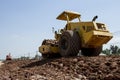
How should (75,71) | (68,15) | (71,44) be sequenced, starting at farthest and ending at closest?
(68,15)
(71,44)
(75,71)

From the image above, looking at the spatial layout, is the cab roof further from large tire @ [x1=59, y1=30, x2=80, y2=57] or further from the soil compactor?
large tire @ [x1=59, y1=30, x2=80, y2=57]

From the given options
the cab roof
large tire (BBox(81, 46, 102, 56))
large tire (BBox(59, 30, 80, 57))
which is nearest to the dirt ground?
large tire (BBox(59, 30, 80, 57))

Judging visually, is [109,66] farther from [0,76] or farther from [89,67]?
[0,76]

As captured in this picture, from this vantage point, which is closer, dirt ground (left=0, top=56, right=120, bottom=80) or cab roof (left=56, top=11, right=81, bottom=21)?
dirt ground (left=0, top=56, right=120, bottom=80)

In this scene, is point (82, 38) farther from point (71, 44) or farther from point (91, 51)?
point (91, 51)

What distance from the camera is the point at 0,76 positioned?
347 inches

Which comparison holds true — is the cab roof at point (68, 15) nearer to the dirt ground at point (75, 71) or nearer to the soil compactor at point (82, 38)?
the soil compactor at point (82, 38)

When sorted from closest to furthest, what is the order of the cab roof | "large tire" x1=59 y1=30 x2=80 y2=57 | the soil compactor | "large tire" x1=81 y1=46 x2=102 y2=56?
the soil compactor → "large tire" x1=59 y1=30 x2=80 y2=57 → "large tire" x1=81 y1=46 x2=102 y2=56 → the cab roof

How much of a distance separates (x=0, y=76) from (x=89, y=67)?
3111 mm

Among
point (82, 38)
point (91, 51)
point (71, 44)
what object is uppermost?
point (82, 38)

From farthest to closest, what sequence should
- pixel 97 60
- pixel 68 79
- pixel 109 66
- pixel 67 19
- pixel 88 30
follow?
pixel 67 19 < pixel 88 30 < pixel 97 60 < pixel 109 66 < pixel 68 79

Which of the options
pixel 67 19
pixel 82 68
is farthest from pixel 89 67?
pixel 67 19

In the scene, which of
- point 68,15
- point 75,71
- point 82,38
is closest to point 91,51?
point 82,38

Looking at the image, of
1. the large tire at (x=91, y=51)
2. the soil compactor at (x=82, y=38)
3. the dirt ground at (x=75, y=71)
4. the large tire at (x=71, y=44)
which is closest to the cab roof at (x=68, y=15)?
the soil compactor at (x=82, y=38)
